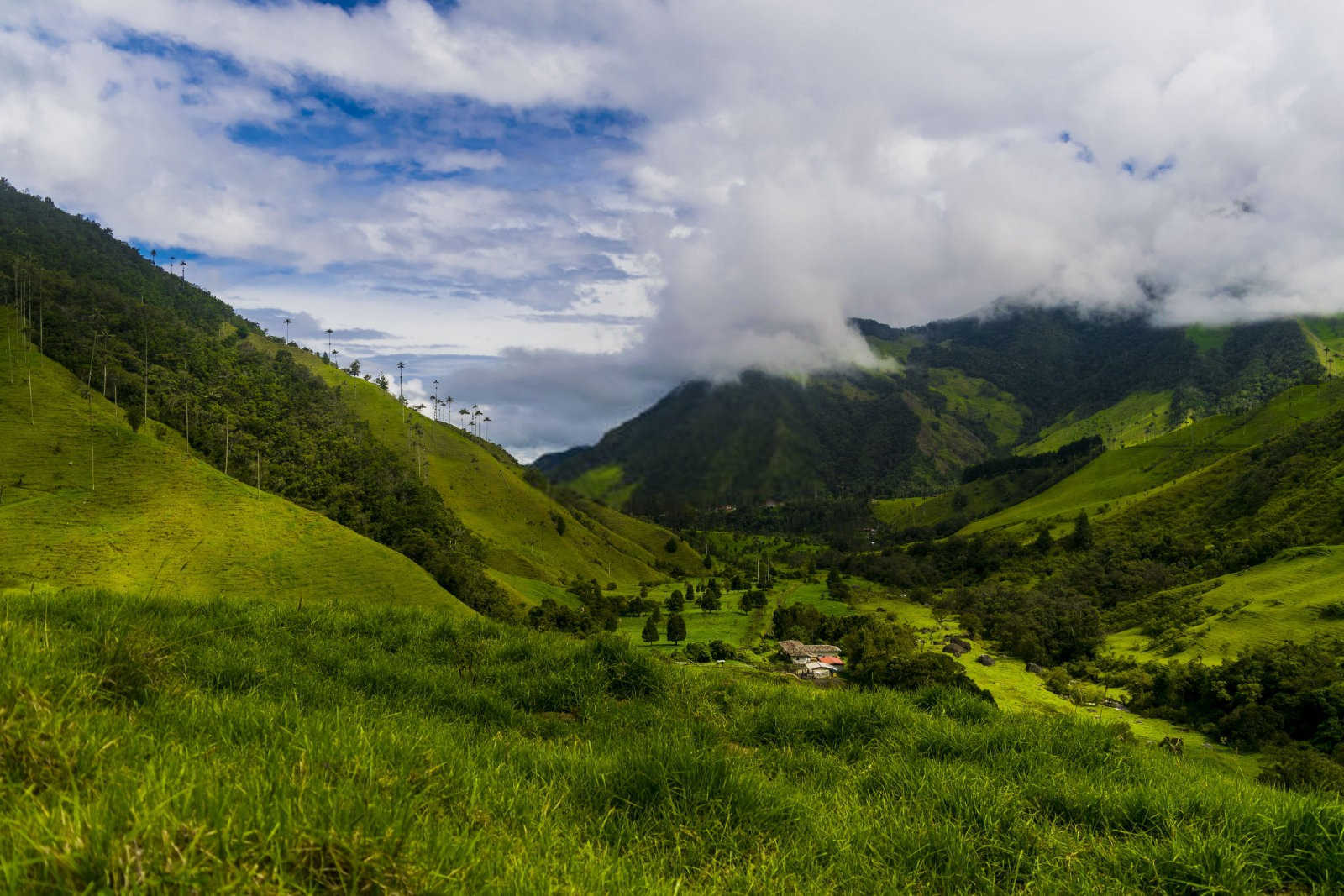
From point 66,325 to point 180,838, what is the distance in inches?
6434

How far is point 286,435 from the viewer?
13212 centimetres

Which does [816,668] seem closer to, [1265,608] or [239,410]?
[1265,608]

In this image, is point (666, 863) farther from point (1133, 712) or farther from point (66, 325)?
point (66, 325)

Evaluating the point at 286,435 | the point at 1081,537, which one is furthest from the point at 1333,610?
the point at 286,435

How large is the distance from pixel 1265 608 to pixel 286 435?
169982 millimetres

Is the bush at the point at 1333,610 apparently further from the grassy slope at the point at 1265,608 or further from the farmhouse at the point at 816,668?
the farmhouse at the point at 816,668

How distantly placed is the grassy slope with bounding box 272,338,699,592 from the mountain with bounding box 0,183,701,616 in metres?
0.49

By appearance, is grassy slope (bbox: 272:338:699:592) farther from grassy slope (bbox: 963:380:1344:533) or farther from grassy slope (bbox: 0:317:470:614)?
grassy slope (bbox: 963:380:1344:533)

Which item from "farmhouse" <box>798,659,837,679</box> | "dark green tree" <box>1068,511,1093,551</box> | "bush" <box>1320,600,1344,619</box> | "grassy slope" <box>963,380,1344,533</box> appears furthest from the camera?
"grassy slope" <box>963,380,1344,533</box>

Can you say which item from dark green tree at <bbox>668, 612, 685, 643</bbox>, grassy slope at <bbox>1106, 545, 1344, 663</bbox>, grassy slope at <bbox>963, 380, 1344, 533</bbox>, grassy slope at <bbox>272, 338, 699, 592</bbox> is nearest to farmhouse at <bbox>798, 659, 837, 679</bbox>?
dark green tree at <bbox>668, 612, 685, 643</bbox>

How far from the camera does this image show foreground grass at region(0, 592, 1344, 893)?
7.84ft

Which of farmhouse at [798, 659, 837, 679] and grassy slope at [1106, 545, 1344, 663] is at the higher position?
grassy slope at [1106, 545, 1344, 663]

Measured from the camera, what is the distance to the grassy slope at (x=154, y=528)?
182ft

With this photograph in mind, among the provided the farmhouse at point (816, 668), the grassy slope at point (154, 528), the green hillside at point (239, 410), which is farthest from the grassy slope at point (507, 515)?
the farmhouse at point (816, 668)
